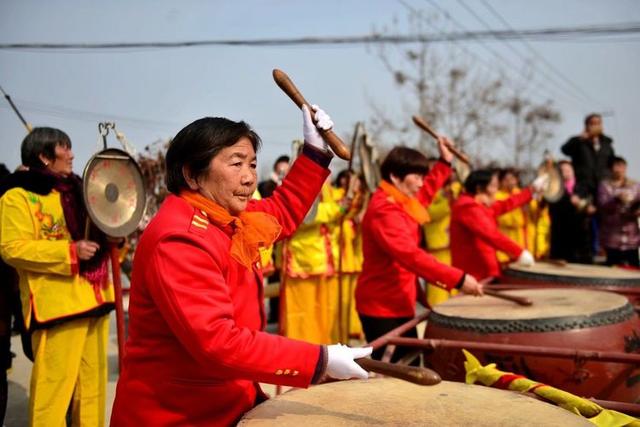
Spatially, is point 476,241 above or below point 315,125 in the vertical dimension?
below

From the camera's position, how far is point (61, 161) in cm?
287

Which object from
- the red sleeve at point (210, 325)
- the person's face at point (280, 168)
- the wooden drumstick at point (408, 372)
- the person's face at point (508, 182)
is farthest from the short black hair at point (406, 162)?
the person's face at point (508, 182)

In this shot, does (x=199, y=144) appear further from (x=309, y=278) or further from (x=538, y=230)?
(x=538, y=230)

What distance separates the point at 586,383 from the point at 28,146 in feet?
8.58

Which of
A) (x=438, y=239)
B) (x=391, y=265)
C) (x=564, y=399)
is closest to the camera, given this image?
(x=564, y=399)

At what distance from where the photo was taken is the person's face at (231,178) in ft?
5.33

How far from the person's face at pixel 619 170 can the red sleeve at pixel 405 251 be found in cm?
437

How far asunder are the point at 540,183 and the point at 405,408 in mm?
5027

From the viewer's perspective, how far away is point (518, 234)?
23.2 ft

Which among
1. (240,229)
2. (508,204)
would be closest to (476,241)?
(508,204)

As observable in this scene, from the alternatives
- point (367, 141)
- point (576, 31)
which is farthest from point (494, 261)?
point (576, 31)

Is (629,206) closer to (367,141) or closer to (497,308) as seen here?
(367,141)

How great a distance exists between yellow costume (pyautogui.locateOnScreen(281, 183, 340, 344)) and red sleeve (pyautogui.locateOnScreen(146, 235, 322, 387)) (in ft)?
12.1

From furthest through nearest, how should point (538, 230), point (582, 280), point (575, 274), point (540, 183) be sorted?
point (538, 230), point (540, 183), point (575, 274), point (582, 280)
